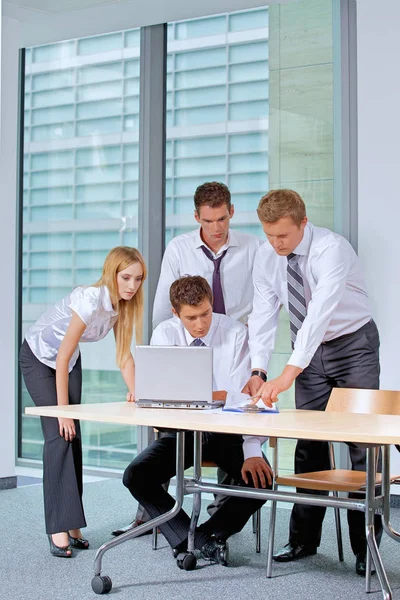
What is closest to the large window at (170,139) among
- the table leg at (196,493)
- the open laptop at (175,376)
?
the table leg at (196,493)

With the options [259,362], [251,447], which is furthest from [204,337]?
[251,447]

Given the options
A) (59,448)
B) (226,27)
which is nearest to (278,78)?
(226,27)

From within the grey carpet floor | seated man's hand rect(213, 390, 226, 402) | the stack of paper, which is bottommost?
the grey carpet floor

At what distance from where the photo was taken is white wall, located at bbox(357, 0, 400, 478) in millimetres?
4816

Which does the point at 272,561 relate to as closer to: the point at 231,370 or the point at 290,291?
the point at 231,370

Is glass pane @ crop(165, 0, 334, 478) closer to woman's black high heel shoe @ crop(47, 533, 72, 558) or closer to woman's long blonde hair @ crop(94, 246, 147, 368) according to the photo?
woman's long blonde hair @ crop(94, 246, 147, 368)

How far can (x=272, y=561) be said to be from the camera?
3.45m

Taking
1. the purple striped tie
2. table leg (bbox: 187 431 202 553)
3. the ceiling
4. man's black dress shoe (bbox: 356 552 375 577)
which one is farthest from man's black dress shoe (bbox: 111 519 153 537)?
the ceiling

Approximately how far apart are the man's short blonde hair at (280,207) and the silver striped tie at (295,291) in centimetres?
24

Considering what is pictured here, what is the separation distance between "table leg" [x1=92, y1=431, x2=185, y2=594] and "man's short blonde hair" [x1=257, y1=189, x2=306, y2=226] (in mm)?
965

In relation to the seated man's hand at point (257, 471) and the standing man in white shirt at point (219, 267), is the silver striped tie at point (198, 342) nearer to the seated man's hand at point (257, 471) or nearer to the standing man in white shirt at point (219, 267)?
the seated man's hand at point (257, 471)

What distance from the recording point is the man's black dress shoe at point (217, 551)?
3.45m

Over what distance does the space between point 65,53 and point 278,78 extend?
5.94 ft

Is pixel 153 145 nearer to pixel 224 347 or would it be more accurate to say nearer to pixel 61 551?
pixel 224 347
